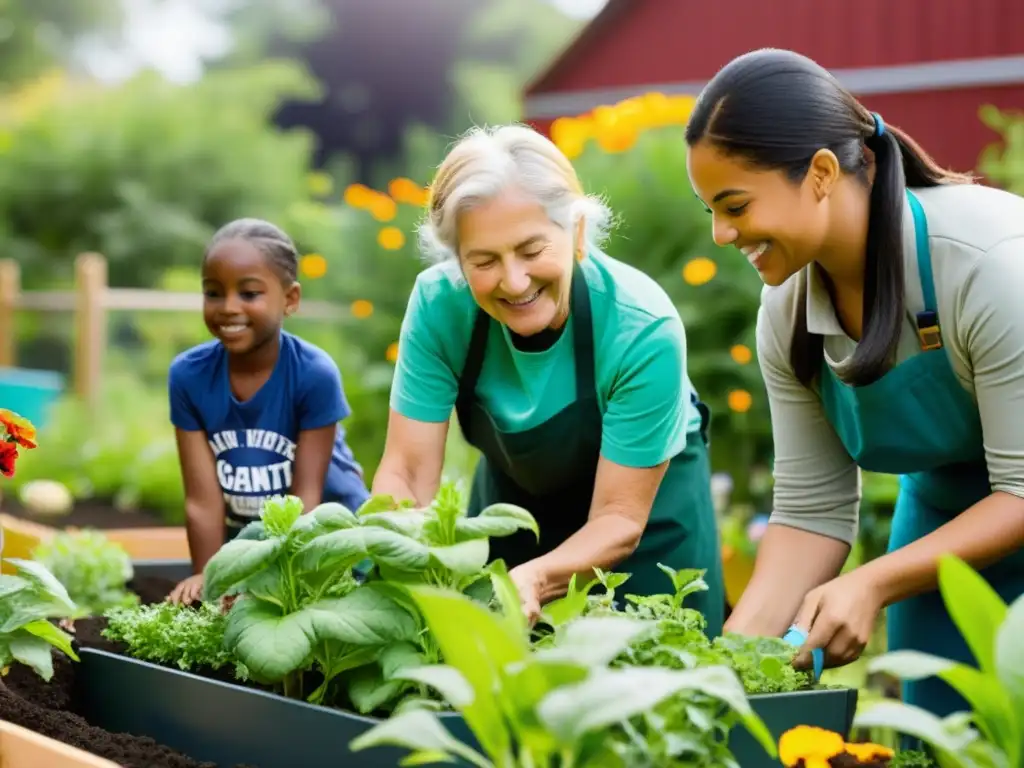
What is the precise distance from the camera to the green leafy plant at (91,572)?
359 centimetres

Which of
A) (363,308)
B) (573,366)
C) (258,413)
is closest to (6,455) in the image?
(258,413)

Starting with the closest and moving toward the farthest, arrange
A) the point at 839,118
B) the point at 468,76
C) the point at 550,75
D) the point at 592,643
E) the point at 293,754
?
the point at 592,643 < the point at 293,754 < the point at 839,118 < the point at 550,75 < the point at 468,76

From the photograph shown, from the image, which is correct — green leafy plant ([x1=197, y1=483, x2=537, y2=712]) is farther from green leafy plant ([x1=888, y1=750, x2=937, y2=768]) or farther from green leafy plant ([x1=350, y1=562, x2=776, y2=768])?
green leafy plant ([x1=888, y1=750, x2=937, y2=768])

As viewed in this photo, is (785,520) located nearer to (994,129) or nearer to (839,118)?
(839,118)

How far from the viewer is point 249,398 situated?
293 cm

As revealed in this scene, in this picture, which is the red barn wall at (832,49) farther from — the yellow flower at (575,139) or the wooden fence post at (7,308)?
the wooden fence post at (7,308)

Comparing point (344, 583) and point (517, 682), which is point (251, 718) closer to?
point (344, 583)

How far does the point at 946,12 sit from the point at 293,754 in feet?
19.9

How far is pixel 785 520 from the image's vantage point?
2.52 metres

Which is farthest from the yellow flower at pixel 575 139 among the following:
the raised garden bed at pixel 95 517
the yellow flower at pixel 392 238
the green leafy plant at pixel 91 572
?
the green leafy plant at pixel 91 572

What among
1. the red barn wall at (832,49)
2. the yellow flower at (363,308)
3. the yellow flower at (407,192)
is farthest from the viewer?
the red barn wall at (832,49)

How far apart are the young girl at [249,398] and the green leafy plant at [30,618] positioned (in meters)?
0.67

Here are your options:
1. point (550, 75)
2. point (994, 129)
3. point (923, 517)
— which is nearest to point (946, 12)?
point (994, 129)

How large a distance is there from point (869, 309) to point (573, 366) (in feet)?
1.89
